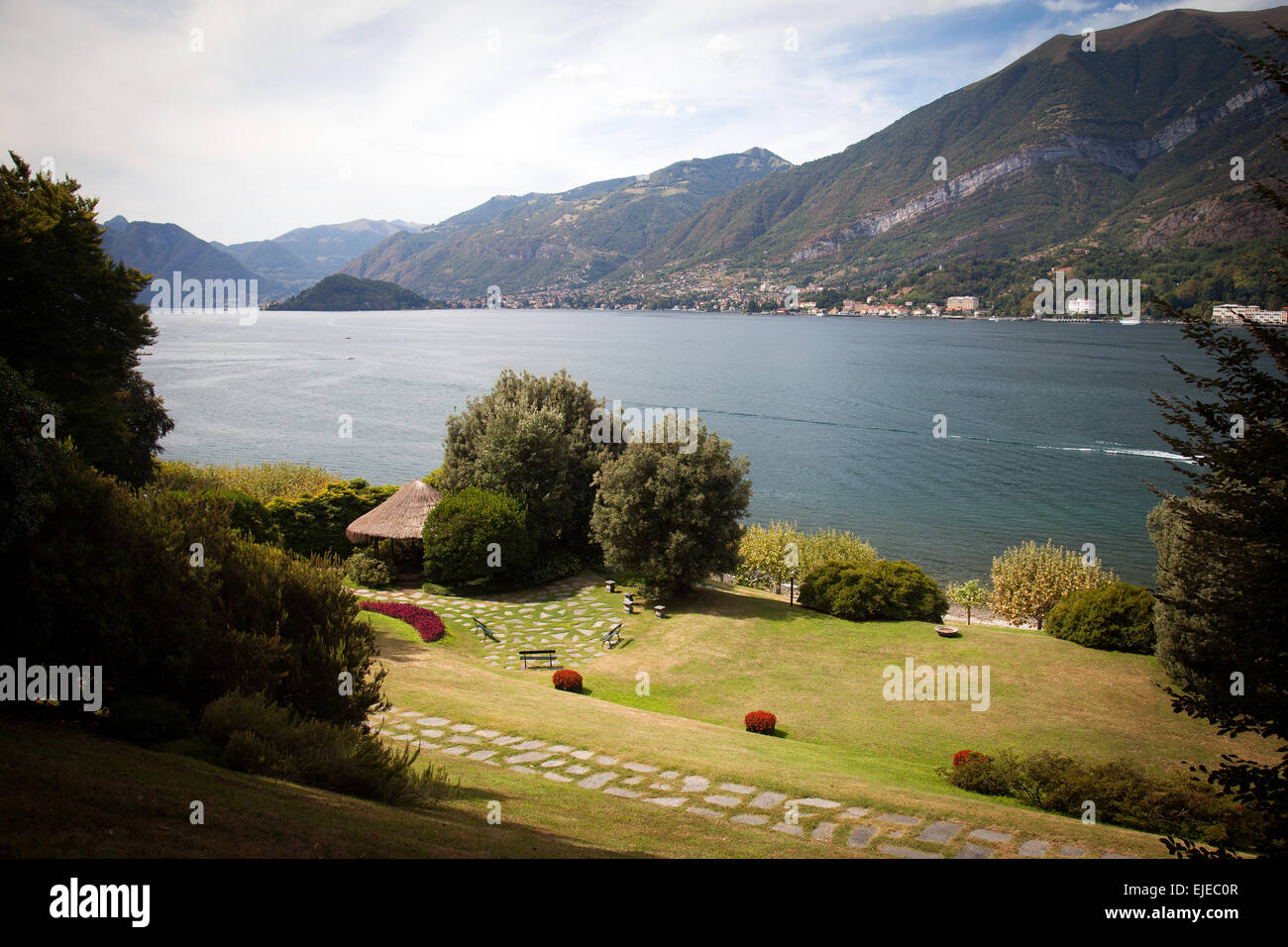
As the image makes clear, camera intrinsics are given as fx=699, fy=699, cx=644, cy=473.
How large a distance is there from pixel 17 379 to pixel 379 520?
20.9 meters

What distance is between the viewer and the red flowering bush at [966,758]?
13.5 m

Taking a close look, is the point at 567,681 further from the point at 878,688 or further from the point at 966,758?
the point at 966,758

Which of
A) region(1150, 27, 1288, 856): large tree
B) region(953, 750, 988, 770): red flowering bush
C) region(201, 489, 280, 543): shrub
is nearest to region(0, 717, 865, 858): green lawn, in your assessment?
region(1150, 27, 1288, 856): large tree

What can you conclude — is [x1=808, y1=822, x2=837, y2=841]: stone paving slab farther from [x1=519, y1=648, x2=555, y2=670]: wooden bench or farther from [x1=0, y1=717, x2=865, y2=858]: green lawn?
[x1=519, y1=648, x2=555, y2=670]: wooden bench

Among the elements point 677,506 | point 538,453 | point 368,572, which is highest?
point 538,453

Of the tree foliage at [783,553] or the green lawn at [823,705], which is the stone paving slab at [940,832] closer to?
the green lawn at [823,705]

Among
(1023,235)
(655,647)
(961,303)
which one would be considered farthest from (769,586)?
(1023,235)

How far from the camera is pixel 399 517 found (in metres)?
28.5

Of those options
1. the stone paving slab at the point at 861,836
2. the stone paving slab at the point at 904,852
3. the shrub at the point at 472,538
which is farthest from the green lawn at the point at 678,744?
the shrub at the point at 472,538

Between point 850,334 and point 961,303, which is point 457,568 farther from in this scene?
point 961,303

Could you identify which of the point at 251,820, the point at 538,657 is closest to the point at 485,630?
the point at 538,657

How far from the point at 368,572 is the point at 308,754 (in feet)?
67.1

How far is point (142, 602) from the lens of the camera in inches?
361
